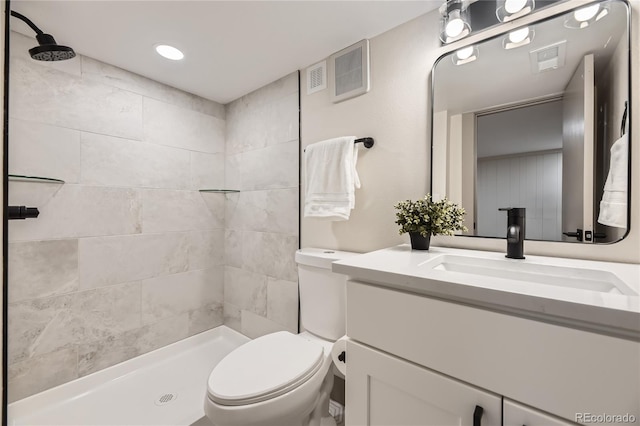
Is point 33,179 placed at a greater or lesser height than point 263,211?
greater

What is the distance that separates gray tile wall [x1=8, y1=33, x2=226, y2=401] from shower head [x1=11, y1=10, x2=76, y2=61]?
330 millimetres

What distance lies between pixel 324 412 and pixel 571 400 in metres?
1.02

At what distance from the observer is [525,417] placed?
570 millimetres

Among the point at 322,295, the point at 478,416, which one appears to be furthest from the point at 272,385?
the point at 478,416

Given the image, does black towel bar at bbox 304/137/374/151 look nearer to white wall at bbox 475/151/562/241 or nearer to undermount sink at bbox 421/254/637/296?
white wall at bbox 475/151/562/241

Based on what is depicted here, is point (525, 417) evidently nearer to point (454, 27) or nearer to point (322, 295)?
point (322, 295)

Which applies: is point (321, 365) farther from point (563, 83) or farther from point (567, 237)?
point (563, 83)

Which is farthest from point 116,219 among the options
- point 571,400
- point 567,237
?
point 567,237

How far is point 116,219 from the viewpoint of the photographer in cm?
167

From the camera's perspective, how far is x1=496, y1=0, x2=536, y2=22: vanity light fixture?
1006 mm

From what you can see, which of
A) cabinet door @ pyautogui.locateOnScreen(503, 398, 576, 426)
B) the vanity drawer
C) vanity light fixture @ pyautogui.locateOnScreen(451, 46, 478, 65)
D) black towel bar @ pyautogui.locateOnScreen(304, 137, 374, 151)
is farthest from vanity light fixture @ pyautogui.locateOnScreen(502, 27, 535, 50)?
cabinet door @ pyautogui.locateOnScreen(503, 398, 576, 426)

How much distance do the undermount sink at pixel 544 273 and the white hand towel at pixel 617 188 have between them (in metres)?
0.25

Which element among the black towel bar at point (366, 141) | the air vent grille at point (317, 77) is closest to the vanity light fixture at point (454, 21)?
the black towel bar at point (366, 141)

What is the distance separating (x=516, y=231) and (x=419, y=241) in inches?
12.8
